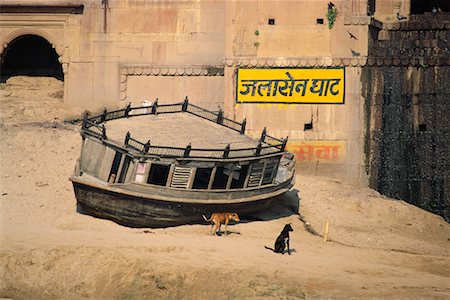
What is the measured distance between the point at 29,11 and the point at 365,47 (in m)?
12.6

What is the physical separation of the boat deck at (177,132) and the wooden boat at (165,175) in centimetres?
3

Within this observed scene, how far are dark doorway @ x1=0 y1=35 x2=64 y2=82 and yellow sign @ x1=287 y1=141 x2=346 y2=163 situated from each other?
10831 mm

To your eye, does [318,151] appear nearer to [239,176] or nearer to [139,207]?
[239,176]

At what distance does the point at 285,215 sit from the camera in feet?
94.5

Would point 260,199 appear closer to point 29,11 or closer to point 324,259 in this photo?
point 324,259

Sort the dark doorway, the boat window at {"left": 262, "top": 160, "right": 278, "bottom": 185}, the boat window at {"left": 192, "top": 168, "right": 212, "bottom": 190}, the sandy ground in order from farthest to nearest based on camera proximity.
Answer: the dark doorway
the boat window at {"left": 262, "top": 160, "right": 278, "bottom": 185}
the boat window at {"left": 192, "top": 168, "right": 212, "bottom": 190}
the sandy ground

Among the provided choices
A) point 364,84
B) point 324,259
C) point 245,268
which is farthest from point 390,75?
point 245,268

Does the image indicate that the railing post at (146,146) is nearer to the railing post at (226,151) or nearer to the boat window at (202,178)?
the boat window at (202,178)

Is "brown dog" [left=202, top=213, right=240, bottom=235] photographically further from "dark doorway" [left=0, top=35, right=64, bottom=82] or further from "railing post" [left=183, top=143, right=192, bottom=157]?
"dark doorway" [left=0, top=35, right=64, bottom=82]

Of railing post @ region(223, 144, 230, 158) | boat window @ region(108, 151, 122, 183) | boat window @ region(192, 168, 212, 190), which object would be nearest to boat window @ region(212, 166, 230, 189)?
boat window @ region(192, 168, 212, 190)

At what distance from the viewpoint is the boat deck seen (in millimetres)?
26516

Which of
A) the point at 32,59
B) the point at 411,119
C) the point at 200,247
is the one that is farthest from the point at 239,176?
the point at 32,59

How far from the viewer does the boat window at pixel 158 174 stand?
25109mm

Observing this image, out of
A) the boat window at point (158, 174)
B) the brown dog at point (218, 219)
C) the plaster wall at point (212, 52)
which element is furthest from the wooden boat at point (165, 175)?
the plaster wall at point (212, 52)
